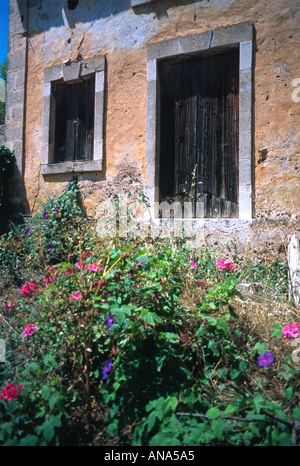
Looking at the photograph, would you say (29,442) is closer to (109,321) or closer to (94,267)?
(109,321)

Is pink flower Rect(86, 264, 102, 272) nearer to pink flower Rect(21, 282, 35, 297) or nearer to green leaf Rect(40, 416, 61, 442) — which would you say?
pink flower Rect(21, 282, 35, 297)

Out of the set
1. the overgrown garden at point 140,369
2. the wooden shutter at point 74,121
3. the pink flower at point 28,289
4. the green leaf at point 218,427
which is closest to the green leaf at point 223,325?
the overgrown garden at point 140,369

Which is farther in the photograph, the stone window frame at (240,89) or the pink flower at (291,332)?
the stone window frame at (240,89)

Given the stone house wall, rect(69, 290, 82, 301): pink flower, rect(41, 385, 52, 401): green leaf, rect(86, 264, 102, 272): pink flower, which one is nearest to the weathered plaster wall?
the stone house wall

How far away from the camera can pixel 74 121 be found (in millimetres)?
5699

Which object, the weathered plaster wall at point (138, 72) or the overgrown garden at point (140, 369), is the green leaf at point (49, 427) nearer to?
the overgrown garden at point (140, 369)

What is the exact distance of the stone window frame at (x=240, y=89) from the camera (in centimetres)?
426

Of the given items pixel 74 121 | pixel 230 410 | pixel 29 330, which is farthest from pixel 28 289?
pixel 74 121

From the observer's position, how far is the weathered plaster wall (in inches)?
161

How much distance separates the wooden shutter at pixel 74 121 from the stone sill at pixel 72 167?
0.19m

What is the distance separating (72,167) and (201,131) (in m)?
1.98

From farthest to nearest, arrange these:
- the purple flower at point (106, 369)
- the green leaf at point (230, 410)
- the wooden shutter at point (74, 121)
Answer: the wooden shutter at point (74, 121) < the purple flower at point (106, 369) < the green leaf at point (230, 410)
